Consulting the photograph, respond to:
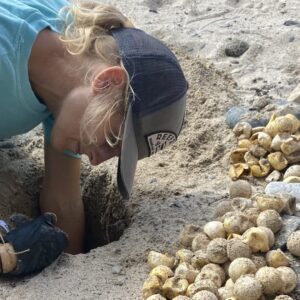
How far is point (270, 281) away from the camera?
1.40 metres

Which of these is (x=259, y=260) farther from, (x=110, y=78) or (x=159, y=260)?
(x=110, y=78)

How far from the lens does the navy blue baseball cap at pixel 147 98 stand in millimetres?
1481

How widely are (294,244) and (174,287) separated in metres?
0.27

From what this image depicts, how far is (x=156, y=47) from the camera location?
1.54 meters

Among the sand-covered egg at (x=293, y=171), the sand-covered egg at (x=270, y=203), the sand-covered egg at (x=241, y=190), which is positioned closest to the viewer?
the sand-covered egg at (x=270, y=203)

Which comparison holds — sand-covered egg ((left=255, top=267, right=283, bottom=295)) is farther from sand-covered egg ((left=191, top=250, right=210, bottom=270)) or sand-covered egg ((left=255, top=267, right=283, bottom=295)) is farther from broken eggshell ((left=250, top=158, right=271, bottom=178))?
broken eggshell ((left=250, top=158, right=271, bottom=178))

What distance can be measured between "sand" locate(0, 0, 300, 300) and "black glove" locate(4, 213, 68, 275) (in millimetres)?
25

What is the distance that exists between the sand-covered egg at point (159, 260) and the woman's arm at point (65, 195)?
455mm

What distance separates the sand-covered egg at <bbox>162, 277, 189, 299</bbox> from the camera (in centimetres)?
144

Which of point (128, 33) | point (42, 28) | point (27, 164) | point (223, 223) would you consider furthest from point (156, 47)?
point (27, 164)

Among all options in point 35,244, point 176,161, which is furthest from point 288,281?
point 176,161

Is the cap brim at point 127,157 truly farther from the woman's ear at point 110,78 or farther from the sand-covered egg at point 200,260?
the sand-covered egg at point 200,260

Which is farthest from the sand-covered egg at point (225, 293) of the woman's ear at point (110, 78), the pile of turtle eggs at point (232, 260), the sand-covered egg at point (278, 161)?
the sand-covered egg at point (278, 161)

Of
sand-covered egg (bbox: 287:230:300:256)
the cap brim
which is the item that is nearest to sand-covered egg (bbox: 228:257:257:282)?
sand-covered egg (bbox: 287:230:300:256)
